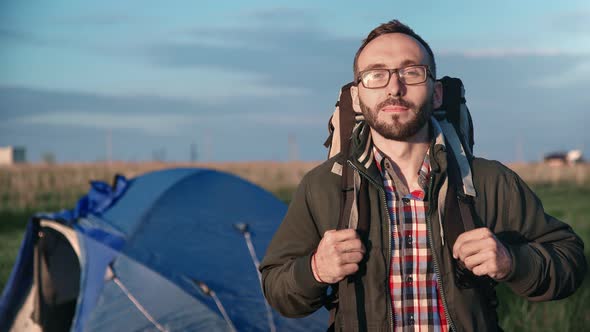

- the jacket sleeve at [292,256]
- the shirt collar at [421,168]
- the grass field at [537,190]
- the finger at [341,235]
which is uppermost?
the shirt collar at [421,168]

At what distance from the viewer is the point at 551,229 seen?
9.80 ft

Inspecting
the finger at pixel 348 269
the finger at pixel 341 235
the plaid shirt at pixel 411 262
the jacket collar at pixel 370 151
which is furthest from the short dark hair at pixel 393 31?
the finger at pixel 348 269

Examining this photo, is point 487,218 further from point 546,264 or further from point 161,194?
point 161,194

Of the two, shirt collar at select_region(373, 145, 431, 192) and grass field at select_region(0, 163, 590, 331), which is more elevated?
shirt collar at select_region(373, 145, 431, 192)

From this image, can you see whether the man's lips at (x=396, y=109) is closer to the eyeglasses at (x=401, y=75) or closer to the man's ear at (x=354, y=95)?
the eyeglasses at (x=401, y=75)

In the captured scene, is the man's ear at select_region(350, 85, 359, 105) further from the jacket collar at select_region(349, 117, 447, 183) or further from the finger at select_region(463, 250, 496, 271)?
the finger at select_region(463, 250, 496, 271)

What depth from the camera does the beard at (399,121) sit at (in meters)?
2.91

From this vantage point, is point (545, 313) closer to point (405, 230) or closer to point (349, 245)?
point (405, 230)

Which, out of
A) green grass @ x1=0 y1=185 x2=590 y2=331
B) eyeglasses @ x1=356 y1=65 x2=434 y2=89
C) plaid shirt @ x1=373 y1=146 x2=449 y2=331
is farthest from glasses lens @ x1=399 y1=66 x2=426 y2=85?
green grass @ x1=0 y1=185 x2=590 y2=331

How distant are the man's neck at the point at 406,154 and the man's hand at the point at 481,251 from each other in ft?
1.27

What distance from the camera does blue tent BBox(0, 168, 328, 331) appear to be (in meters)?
5.66

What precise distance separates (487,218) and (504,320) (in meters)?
4.86

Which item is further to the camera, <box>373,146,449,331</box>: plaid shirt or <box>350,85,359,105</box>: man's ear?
<box>350,85,359,105</box>: man's ear

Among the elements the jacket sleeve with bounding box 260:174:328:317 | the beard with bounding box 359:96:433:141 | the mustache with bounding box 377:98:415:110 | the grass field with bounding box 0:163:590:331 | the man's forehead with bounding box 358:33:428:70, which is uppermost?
the man's forehead with bounding box 358:33:428:70
